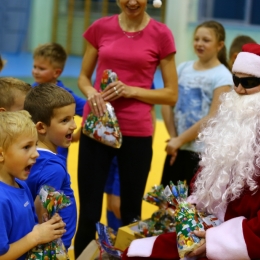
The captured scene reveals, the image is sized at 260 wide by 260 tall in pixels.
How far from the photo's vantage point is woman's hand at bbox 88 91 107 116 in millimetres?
3412

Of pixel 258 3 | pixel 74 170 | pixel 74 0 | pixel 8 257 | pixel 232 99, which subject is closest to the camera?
pixel 8 257

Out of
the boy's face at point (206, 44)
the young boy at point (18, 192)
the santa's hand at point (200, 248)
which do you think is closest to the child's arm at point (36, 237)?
the young boy at point (18, 192)

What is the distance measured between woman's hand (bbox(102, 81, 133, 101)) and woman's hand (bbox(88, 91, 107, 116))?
3 cm

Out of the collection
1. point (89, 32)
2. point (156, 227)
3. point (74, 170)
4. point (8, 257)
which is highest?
point (89, 32)

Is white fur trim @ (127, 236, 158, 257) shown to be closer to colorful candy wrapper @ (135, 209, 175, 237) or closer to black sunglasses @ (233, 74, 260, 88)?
colorful candy wrapper @ (135, 209, 175, 237)


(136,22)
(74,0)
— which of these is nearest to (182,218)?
(136,22)

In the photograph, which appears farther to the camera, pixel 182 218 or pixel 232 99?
pixel 232 99

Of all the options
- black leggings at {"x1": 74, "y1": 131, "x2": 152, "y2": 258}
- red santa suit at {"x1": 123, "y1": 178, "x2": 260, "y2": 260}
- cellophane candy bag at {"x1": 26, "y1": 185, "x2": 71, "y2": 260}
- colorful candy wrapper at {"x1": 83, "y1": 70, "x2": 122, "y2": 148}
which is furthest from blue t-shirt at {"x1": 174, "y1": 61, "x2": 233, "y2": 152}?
cellophane candy bag at {"x1": 26, "y1": 185, "x2": 71, "y2": 260}

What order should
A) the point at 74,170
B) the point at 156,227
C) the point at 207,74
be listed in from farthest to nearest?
the point at 74,170 < the point at 207,74 < the point at 156,227

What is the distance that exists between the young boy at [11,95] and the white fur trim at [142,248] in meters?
0.93

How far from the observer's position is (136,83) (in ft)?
11.6

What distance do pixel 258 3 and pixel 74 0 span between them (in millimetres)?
4926

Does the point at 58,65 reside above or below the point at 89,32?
below

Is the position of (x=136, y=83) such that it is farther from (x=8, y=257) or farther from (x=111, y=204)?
(x=8, y=257)
